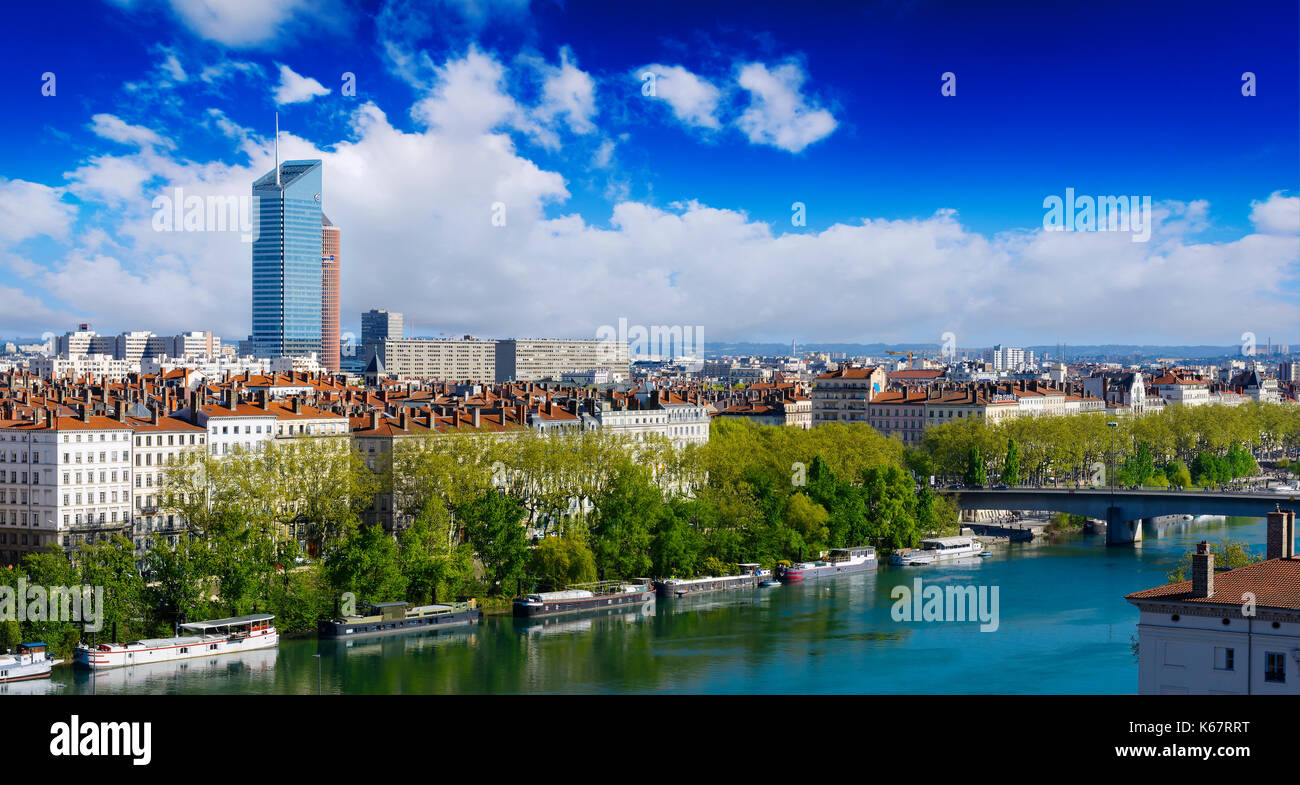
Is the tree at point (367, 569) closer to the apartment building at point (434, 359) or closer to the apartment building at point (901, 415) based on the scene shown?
the apartment building at point (901, 415)

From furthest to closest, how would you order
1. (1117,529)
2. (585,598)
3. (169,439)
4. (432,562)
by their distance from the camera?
1. (1117,529)
2. (169,439)
3. (585,598)
4. (432,562)

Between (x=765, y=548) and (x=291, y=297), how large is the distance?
45.1 meters

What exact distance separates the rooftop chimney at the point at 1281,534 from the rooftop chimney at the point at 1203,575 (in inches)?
53.6

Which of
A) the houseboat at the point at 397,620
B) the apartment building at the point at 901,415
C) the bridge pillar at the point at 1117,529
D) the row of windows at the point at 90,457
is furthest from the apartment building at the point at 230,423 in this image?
the apartment building at the point at 901,415

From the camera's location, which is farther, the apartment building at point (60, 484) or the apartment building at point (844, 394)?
the apartment building at point (844, 394)

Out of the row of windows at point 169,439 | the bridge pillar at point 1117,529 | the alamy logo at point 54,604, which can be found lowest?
the bridge pillar at point 1117,529

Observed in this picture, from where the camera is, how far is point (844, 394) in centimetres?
3206

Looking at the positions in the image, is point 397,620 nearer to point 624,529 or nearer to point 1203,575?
point 624,529

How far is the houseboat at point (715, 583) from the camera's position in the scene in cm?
1588

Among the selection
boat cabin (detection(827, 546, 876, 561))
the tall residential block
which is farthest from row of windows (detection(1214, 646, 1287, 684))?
the tall residential block

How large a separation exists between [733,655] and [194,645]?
179 inches

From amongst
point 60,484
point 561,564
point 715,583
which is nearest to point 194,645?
point 60,484
